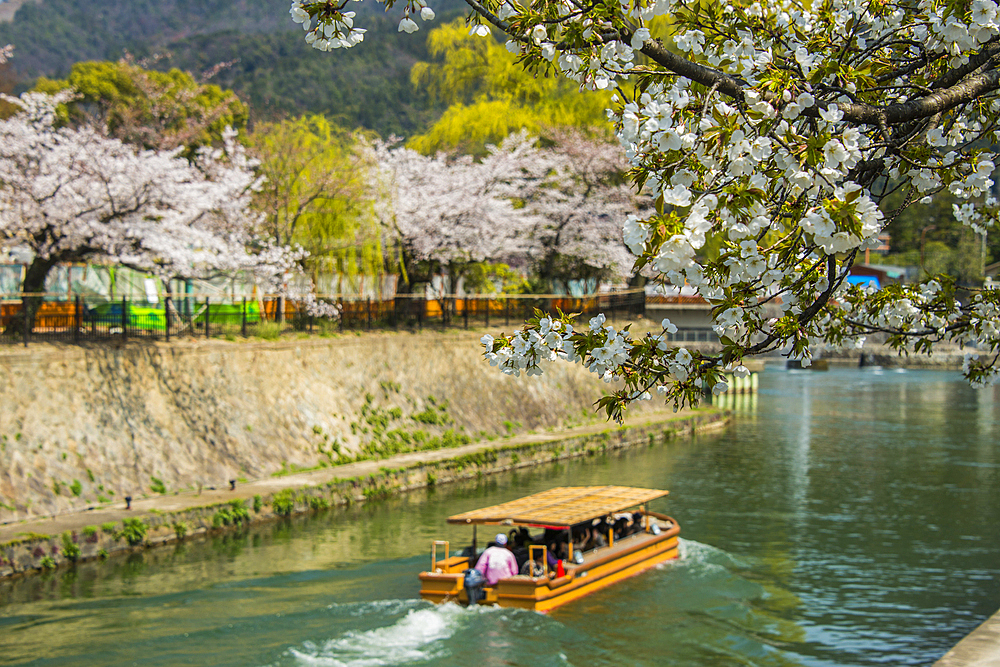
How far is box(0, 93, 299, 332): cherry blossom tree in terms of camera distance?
68.1 ft

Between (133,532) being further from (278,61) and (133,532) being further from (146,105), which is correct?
(278,61)

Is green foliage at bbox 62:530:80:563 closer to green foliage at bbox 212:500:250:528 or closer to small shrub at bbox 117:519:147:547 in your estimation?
small shrub at bbox 117:519:147:547

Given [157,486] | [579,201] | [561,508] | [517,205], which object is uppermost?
[579,201]

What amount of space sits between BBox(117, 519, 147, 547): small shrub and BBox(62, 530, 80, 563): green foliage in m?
0.86

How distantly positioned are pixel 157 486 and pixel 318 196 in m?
13.1

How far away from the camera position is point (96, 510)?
58.6 feet

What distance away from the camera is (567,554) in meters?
16.1

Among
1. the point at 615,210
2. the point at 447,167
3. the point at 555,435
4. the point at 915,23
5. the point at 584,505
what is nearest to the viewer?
the point at 915,23

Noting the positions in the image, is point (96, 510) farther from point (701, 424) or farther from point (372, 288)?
point (701, 424)

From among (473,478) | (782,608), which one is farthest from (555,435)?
(782,608)

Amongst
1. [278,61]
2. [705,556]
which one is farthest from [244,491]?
[278,61]

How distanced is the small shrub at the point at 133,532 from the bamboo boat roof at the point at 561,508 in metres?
6.28

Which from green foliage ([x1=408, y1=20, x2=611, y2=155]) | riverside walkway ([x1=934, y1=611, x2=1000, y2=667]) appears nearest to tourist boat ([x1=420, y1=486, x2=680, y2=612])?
riverside walkway ([x1=934, y1=611, x2=1000, y2=667])

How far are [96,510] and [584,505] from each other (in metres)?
10.00
